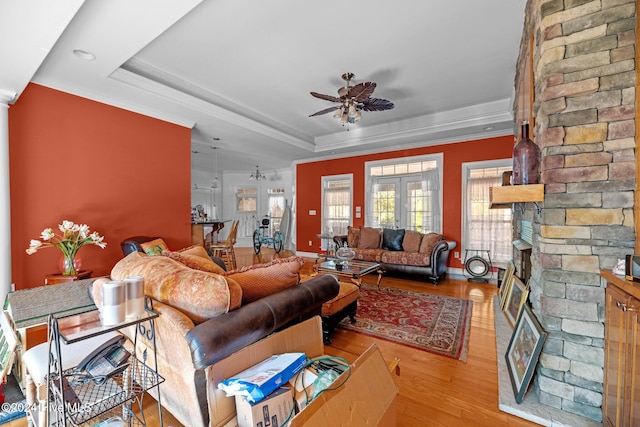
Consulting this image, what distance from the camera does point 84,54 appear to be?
2576 mm

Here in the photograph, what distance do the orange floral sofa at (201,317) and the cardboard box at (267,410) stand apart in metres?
0.13

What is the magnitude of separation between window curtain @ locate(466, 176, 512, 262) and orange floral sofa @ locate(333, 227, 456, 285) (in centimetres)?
60

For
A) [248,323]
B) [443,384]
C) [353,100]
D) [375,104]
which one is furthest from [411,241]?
[248,323]

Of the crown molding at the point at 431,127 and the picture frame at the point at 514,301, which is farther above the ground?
the crown molding at the point at 431,127

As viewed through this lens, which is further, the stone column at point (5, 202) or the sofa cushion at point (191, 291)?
the stone column at point (5, 202)

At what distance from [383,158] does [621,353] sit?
542cm

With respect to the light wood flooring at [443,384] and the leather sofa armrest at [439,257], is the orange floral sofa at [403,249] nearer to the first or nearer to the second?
the leather sofa armrest at [439,257]

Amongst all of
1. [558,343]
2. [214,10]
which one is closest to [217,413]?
[558,343]

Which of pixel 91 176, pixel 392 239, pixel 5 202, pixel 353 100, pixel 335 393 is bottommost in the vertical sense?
pixel 335 393

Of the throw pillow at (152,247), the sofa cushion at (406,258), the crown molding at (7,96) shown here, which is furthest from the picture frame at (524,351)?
the crown molding at (7,96)

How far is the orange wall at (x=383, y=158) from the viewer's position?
5.16 meters

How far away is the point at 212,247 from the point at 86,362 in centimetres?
451

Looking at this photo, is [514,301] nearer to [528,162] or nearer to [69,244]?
[528,162]

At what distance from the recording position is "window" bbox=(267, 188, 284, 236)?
32.8 ft
